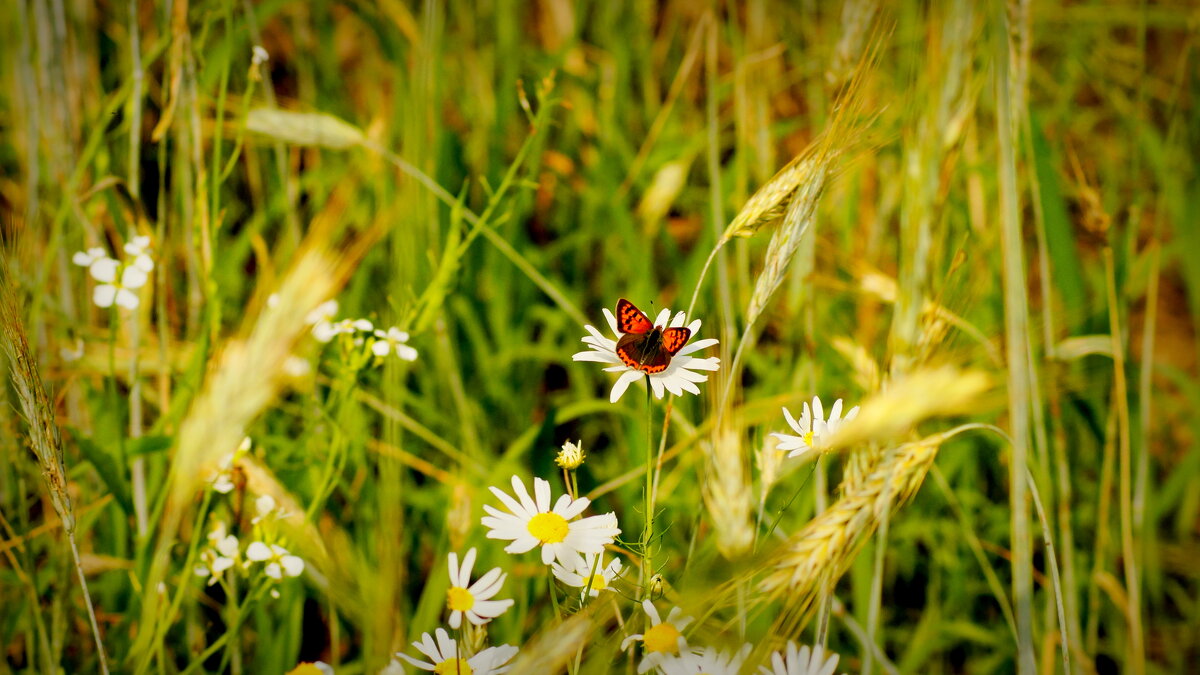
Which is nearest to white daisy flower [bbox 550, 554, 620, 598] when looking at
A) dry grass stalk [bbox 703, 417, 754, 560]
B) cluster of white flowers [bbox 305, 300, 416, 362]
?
dry grass stalk [bbox 703, 417, 754, 560]

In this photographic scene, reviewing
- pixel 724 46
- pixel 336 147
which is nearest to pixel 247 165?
pixel 336 147

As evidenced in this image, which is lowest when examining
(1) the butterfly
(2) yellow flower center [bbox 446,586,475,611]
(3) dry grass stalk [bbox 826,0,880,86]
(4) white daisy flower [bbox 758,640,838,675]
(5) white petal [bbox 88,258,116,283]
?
(2) yellow flower center [bbox 446,586,475,611]

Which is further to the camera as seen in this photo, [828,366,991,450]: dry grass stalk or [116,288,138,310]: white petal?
[116,288,138,310]: white petal

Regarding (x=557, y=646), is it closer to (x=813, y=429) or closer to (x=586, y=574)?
(x=586, y=574)

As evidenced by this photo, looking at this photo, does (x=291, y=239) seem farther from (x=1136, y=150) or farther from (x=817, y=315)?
(x=1136, y=150)

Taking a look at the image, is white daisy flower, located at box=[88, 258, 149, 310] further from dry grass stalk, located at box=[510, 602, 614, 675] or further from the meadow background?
dry grass stalk, located at box=[510, 602, 614, 675]

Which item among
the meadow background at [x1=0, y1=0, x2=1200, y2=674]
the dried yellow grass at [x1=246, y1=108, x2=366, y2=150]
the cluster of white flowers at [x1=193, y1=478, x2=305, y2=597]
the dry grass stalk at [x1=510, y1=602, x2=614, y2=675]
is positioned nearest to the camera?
the dry grass stalk at [x1=510, y1=602, x2=614, y2=675]

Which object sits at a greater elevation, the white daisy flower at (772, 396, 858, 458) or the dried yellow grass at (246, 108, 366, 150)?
the dried yellow grass at (246, 108, 366, 150)
